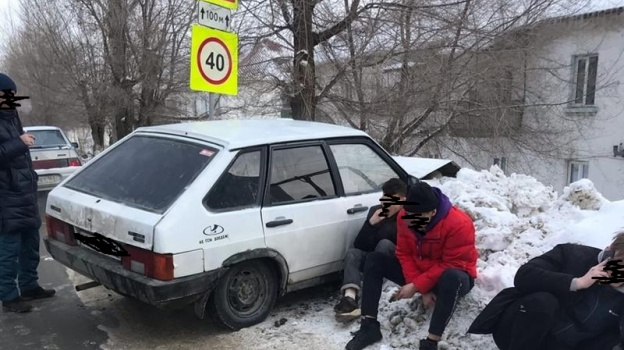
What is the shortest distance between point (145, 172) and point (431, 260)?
2245 millimetres

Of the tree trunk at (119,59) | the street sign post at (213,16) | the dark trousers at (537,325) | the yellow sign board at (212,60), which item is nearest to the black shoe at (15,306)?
the yellow sign board at (212,60)

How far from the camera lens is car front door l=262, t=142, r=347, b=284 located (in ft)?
13.9

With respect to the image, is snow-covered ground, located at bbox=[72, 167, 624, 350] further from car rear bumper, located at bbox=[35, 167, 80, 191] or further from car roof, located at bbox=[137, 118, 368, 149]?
car rear bumper, located at bbox=[35, 167, 80, 191]

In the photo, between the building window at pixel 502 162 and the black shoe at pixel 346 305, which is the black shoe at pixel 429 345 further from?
Result: the building window at pixel 502 162

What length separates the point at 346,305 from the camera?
429 cm

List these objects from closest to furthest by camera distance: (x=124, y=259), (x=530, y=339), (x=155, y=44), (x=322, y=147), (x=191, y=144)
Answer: (x=530, y=339), (x=124, y=259), (x=191, y=144), (x=322, y=147), (x=155, y=44)

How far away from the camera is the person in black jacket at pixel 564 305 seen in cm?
305

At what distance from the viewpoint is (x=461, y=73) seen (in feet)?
33.4

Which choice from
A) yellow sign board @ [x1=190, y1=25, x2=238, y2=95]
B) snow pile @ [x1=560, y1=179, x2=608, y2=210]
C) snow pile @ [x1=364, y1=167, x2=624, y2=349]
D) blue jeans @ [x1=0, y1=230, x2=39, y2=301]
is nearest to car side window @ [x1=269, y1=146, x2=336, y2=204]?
snow pile @ [x1=364, y1=167, x2=624, y2=349]

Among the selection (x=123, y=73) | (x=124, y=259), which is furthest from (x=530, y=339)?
(x=123, y=73)

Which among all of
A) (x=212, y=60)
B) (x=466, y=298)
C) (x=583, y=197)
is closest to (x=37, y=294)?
(x=212, y=60)

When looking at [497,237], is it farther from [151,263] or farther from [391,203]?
[151,263]

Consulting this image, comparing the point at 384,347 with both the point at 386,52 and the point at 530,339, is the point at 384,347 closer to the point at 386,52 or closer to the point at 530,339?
the point at 530,339

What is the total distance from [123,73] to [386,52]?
9136 millimetres
